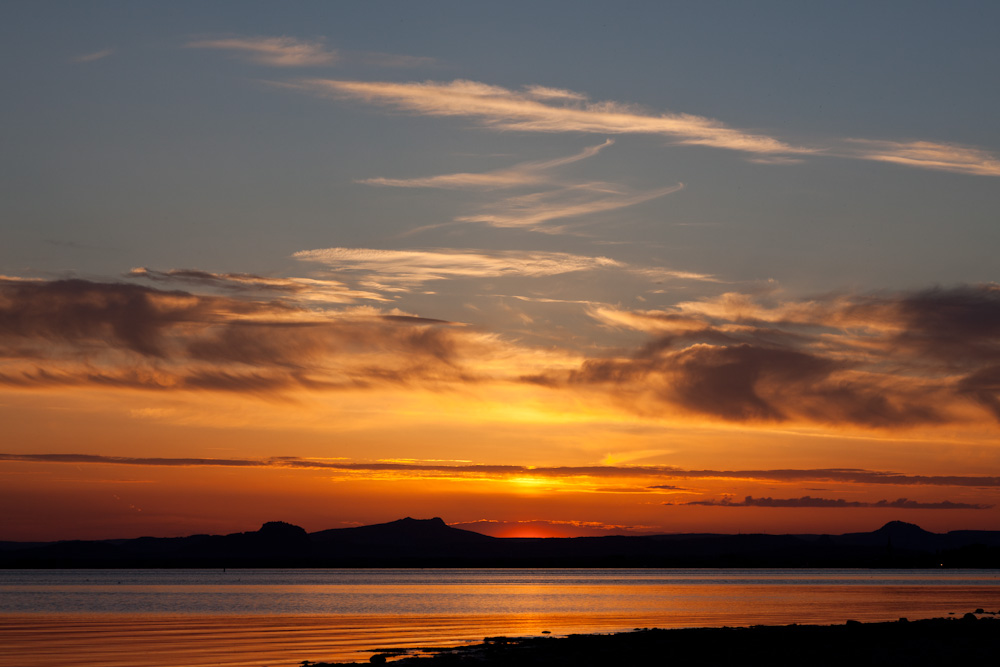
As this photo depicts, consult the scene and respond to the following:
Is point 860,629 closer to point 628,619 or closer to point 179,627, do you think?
point 628,619

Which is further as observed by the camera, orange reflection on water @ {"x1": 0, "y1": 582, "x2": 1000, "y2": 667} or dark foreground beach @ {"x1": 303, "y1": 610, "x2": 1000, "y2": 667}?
orange reflection on water @ {"x1": 0, "y1": 582, "x2": 1000, "y2": 667}

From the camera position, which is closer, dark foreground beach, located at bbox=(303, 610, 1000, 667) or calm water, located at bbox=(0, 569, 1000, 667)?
dark foreground beach, located at bbox=(303, 610, 1000, 667)

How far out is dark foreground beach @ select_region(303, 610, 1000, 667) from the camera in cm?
4338

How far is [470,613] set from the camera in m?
96.4

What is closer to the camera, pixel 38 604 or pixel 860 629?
pixel 860 629

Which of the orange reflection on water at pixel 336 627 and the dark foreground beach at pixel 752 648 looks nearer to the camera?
the dark foreground beach at pixel 752 648

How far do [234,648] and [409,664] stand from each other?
18.1 m

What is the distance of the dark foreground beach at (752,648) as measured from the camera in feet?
142

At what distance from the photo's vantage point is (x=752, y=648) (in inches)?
1890

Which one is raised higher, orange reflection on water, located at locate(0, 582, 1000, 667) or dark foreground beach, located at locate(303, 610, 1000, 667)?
A: dark foreground beach, located at locate(303, 610, 1000, 667)

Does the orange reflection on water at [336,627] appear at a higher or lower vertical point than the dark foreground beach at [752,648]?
lower

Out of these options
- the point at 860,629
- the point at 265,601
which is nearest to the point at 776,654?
the point at 860,629

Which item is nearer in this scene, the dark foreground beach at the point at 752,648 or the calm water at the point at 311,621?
the dark foreground beach at the point at 752,648

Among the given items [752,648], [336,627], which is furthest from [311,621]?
[752,648]
